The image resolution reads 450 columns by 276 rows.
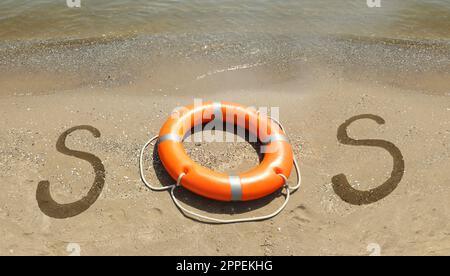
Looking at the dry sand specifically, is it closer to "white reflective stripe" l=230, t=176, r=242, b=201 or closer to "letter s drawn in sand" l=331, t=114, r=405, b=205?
"letter s drawn in sand" l=331, t=114, r=405, b=205

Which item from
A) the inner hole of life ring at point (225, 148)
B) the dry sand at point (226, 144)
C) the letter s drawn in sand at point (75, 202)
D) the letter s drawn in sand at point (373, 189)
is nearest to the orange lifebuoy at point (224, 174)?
the inner hole of life ring at point (225, 148)

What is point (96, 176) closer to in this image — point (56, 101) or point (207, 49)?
point (56, 101)

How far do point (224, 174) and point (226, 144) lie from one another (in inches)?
31.9

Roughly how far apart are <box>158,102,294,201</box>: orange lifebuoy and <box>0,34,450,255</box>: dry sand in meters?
0.25

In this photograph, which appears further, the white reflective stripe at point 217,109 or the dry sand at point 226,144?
the white reflective stripe at point 217,109

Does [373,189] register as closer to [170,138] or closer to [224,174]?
[224,174]

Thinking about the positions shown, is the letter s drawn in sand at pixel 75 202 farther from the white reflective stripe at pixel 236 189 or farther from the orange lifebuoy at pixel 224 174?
the white reflective stripe at pixel 236 189

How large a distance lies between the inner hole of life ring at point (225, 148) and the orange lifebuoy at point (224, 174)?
0.13 m

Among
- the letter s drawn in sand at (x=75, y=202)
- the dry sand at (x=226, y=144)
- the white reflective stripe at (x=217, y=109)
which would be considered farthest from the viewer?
the white reflective stripe at (x=217, y=109)

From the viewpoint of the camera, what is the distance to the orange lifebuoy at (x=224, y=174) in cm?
466

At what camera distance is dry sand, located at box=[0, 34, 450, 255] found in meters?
4.35

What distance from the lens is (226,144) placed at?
5684 millimetres

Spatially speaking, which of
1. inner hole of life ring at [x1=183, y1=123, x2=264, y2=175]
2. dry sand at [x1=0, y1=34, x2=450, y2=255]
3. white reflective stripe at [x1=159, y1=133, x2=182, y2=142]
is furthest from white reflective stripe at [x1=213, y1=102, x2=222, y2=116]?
white reflective stripe at [x1=159, y1=133, x2=182, y2=142]

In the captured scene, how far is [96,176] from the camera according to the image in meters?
5.05
